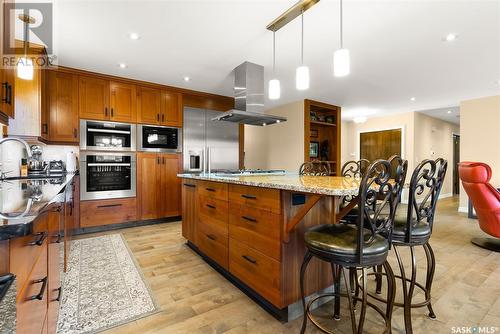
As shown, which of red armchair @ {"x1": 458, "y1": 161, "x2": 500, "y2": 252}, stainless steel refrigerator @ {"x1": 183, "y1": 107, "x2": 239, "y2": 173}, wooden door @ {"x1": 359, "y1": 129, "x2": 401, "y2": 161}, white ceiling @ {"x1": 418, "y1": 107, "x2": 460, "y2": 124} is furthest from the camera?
wooden door @ {"x1": 359, "y1": 129, "x2": 401, "y2": 161}

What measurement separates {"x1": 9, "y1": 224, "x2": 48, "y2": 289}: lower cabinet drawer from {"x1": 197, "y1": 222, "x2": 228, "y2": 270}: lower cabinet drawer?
1.41 metres

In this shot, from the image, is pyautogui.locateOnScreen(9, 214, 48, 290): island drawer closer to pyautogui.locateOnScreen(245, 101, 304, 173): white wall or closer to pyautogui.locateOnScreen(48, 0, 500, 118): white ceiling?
pyautogui.locateOnScreen(48, 0, 500, 118): white ceiling

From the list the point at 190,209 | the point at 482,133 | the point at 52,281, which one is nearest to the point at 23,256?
the point at 52,281

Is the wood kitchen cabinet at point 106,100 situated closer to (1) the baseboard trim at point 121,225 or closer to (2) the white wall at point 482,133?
(1) the baseboard trim at point 121,225

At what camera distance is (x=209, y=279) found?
6.96 feet

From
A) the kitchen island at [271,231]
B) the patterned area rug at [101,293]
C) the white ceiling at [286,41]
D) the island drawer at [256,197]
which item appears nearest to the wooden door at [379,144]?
the white ceiling at [286,41]

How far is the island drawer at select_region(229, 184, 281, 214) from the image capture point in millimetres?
1526

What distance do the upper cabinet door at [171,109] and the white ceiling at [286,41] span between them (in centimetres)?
30

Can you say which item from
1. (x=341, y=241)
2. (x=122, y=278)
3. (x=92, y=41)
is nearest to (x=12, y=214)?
(x=341, y=241)

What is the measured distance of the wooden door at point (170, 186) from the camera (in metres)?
4.14

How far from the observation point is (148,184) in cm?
401

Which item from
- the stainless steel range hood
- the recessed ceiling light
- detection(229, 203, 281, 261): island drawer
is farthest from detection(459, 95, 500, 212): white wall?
detection(229, 203, 281, 261): island drawer

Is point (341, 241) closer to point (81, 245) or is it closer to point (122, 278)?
point (122, 278)

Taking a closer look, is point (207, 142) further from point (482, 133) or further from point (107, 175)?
point (482, 133)
